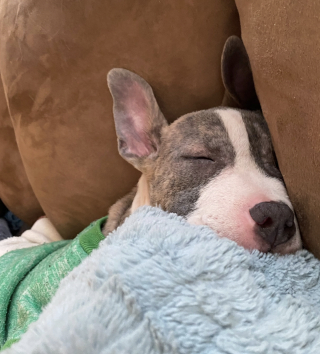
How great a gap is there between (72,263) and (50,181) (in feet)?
1.78

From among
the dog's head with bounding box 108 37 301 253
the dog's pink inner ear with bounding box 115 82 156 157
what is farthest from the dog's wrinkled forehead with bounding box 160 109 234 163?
the dog's pink inner ear with bounding box 115 82 156 157

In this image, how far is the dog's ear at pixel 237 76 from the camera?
4.03 ft

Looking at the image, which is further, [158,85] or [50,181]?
[50,181]

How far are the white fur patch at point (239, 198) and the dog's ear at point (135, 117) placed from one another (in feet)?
1.14

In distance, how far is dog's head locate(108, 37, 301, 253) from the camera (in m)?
0.81

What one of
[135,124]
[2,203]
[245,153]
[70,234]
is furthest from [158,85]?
[2,203]

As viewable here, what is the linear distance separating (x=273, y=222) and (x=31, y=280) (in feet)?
3.01

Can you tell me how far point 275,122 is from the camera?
87 cm

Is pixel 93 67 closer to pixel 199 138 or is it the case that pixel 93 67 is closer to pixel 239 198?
pixel 199 138

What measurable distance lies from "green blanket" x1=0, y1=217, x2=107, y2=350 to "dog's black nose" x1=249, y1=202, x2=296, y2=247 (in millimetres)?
638

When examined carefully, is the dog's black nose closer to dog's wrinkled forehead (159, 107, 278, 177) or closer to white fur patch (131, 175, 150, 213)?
dog's wrinkled forehead (159, 107, 278, 177)

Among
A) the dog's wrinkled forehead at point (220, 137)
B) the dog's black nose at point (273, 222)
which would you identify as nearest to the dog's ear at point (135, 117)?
the dog's wrinkled forehead at point (220, 137)

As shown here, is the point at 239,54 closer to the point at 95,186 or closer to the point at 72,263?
the point at 95,186

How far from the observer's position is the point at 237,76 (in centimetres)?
128
